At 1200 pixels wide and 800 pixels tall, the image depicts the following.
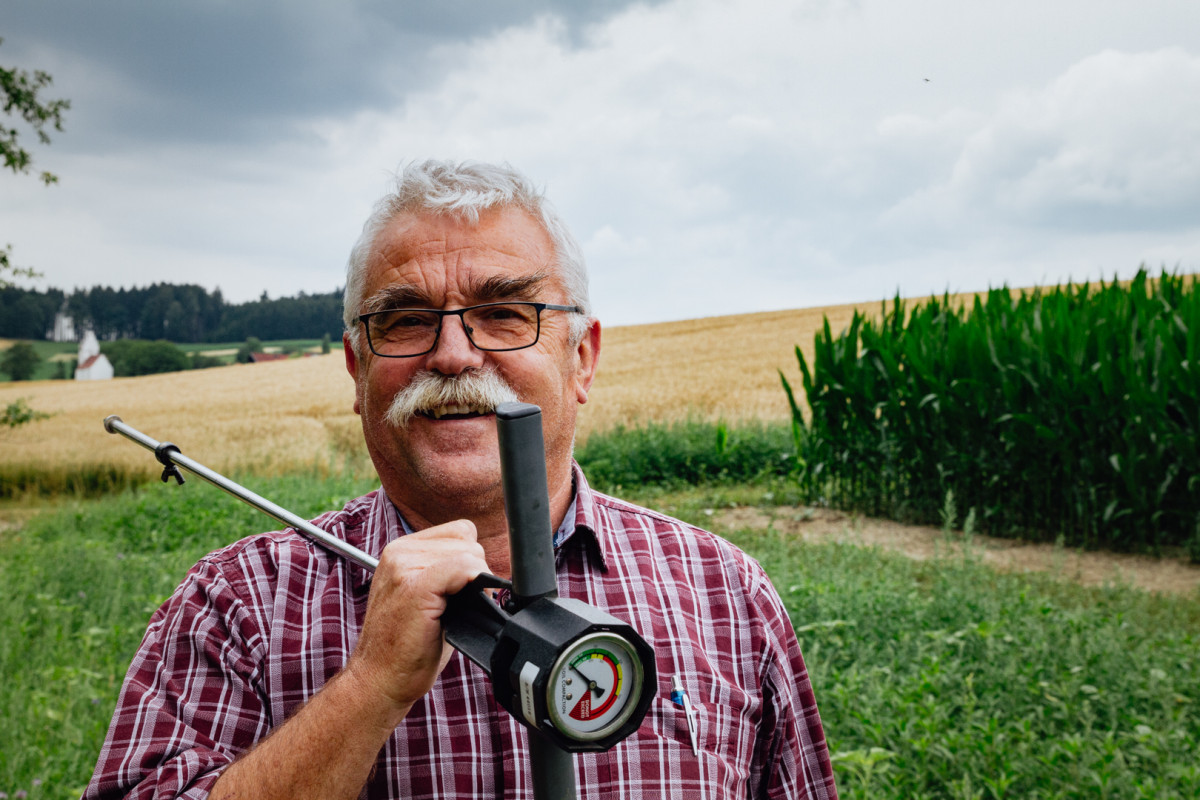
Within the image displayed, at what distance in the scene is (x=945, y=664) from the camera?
12.8 ft

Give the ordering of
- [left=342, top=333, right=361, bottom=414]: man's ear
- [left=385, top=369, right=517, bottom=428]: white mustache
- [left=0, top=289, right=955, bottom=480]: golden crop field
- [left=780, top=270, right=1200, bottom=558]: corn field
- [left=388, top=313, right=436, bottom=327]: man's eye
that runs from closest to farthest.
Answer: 1. [left=385, top=369, right=517, bottom=428]: white mustache
2. [left=388, top=313, right=436, bottom=327]: man's eye
3. [left=342, top=333, right=361, bottom=414]: man's ear
4. [left=780, top=270, right=1200, bottom=558]: corn field
5. [left=0, top=289, right=955, bottom=480]: golden crop field

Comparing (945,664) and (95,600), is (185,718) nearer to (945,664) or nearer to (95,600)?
(945,664)

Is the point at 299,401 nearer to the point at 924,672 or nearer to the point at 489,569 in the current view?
the point at 924,672

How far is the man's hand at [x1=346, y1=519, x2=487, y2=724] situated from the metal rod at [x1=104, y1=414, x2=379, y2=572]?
0.17 ft

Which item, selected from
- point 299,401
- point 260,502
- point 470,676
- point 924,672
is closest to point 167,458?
point 260,502

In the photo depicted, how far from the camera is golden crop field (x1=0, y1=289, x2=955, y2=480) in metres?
13.9

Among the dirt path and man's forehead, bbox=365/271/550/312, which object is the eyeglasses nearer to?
man's forehead, bbox=365/271/550/312

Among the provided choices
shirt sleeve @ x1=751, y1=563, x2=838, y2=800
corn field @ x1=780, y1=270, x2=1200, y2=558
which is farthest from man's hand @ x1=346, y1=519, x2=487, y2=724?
corn field @ x1=780, y1=270, x2=1200, y2=558

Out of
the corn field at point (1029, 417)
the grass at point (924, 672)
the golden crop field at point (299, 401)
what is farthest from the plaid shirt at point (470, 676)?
the corn field at point (1029, 417)

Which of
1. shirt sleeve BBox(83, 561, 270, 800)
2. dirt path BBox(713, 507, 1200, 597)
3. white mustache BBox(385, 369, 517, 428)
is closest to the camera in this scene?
shirt sleeve BBox(83, 561, 270, 800)

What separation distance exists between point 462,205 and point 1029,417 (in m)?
7.48

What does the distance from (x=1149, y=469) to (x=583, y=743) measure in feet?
27.4

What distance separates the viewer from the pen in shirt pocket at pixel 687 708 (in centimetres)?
150

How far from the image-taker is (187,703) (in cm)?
136
